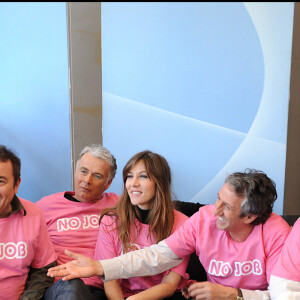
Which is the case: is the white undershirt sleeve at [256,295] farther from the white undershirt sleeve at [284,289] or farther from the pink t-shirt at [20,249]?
the pink t-shirt at [20,249]

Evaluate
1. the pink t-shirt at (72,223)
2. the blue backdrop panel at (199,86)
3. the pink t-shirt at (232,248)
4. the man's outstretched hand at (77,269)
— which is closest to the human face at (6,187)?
the man's outstretched hand at (77,269)

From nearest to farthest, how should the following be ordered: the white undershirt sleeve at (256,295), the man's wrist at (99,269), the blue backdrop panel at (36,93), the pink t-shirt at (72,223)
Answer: the white undershirt sleeve at (256,295) → the man's wrist at (99,269) → the pink t-shirt at (72,223) → the blue backdrop panel at (36,93)

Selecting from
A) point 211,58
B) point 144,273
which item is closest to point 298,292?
point 144,273

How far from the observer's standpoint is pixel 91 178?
2311mm

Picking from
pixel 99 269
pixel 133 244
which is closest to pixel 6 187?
pixel 99 269

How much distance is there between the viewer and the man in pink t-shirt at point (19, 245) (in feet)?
5.89

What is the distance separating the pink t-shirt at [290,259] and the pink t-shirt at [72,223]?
1016mm

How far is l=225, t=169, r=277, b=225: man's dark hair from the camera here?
1786mm

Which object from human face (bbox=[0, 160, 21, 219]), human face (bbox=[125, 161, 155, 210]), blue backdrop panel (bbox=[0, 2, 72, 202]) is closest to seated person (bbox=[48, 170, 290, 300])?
human face (bbox=[125, 161, 155, 210])

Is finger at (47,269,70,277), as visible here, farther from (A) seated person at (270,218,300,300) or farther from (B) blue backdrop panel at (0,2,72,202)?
(B) blue backdrop panel at (0,2,72,202)

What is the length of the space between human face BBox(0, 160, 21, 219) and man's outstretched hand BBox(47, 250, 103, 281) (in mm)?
344

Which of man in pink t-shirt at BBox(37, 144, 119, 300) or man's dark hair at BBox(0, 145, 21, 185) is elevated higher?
man's dark hair at BBox(0, 145, 21, 185)

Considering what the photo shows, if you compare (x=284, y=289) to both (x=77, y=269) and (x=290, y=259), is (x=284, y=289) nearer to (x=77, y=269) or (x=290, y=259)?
(x=290, y=259)

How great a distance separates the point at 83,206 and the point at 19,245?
1.81 ft
